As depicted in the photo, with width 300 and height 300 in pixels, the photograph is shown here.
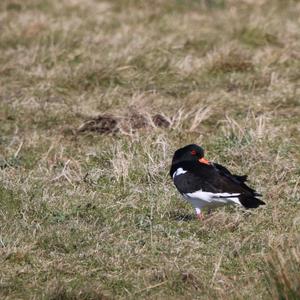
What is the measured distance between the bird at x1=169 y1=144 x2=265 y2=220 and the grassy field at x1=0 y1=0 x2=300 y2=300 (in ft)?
0.72

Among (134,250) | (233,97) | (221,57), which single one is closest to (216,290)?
(134,250)

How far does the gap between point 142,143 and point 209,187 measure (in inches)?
79.8

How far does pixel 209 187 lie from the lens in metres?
7.21

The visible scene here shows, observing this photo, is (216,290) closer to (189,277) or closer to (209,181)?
(189,277)

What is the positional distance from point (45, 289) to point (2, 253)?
26.2 inches

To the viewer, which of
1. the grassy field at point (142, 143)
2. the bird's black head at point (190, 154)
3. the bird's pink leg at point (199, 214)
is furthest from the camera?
the bird's black head at point (190, 154)

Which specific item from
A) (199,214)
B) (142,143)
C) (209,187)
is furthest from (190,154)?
(142,143)

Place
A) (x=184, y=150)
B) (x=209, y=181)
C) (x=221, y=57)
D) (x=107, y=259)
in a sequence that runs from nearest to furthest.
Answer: (x=107, y=259) < (x=209, y=181) < (x=184, y=150) < (x=221, y=57)

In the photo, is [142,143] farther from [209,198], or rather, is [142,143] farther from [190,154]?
[209,198]

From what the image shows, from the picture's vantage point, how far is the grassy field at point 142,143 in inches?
256

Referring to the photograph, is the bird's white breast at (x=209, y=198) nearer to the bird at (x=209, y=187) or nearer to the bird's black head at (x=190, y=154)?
the bird at (x=209, y=187)

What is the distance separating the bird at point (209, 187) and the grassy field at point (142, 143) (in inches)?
8.6

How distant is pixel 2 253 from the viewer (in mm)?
6695

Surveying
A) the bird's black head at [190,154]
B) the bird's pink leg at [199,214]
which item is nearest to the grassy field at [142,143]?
the bird's pink leg at [199,214]
